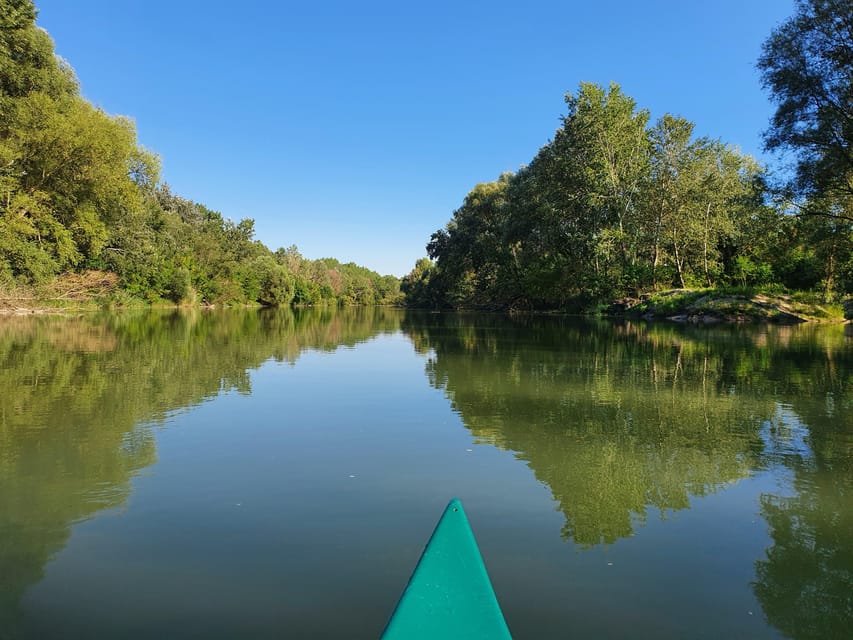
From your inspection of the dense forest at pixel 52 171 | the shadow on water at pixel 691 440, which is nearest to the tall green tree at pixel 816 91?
the shadow on water at pixel 691 440

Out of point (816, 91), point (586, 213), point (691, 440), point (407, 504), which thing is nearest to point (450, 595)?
point (407, 504)

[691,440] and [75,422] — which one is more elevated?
[691,440]

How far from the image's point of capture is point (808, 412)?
26.2ft

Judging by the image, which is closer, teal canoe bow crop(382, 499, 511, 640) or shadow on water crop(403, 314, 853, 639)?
teal canoe bow crop(382, 499, 511, 640)

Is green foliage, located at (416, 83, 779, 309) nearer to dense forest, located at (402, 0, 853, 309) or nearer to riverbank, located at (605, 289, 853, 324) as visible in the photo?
dense forest, located at (402, 0, 853, 309)

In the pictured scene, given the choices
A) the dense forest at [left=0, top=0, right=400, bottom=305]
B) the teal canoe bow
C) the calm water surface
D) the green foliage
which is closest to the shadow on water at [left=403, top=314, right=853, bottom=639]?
the calm water surface

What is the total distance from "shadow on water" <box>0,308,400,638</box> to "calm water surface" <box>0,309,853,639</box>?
0.11ft

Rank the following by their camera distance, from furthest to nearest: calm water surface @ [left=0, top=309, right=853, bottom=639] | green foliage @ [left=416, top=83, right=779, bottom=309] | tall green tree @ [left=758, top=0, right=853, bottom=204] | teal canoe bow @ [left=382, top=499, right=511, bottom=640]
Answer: green foliage @ [left=416, top=83, right=779, bottom=309], tall green tree @ [left=758, top=0, right=853, bottom=204], calm water surface @ [left=0, top=309, right=853, bottom=639], teal canoe bow @ [left=382, top=499, right=511, bottom=640]

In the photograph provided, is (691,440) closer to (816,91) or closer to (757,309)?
(816,91)

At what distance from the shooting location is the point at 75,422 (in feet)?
22.6

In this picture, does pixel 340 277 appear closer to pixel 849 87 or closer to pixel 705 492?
pixel 849 87

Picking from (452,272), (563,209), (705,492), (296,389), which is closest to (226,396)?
(296,389)

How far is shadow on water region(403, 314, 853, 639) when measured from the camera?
345 cm

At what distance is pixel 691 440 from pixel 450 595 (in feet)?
18.4
